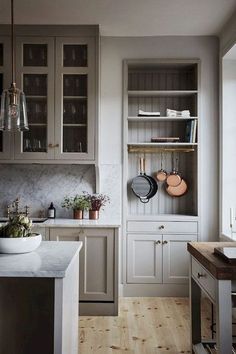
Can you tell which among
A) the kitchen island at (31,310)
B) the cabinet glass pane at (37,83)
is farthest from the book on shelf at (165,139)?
the kitchen island at (31,310)

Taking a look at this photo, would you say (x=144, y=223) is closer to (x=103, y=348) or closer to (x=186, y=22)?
(x=103, y=348)

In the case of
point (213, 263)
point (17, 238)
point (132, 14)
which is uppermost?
point (132, 14)

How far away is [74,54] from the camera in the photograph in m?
3.54

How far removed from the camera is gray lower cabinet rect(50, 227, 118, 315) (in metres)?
3.31

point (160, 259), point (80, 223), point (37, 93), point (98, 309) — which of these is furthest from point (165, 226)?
point (37, 93)

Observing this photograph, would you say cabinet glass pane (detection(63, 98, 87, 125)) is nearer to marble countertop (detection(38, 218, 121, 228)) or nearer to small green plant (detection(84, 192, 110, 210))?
small green plant (detection(84, 192, 110, 210))

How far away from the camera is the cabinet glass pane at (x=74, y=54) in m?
3.53

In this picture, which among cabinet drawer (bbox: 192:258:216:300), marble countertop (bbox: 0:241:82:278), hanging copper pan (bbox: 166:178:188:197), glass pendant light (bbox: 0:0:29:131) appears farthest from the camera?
hanging copper pan (bbox: 166:178:188:197)

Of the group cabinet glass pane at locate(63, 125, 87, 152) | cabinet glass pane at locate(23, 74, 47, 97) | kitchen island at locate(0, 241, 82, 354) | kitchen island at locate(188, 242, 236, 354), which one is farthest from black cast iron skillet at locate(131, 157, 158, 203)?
kitchen island at locate(0, 241, 82, 354)

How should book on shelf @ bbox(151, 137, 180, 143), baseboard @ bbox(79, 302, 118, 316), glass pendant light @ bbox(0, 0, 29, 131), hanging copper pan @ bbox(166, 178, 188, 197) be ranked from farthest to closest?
hanging copper pan @ bbox(166, 178, 188, 197) → book on shelf @ bbox(151, 137, 180, 143) → baseboard @ bbox(79, 302, 118, 316) → glass pendant light @ bbox(0, 0, 29, 131)

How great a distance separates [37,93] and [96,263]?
168 cm

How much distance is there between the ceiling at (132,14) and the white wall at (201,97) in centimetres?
14

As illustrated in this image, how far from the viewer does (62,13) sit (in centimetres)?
334

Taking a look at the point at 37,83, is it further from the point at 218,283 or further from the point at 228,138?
the point at 218,283
